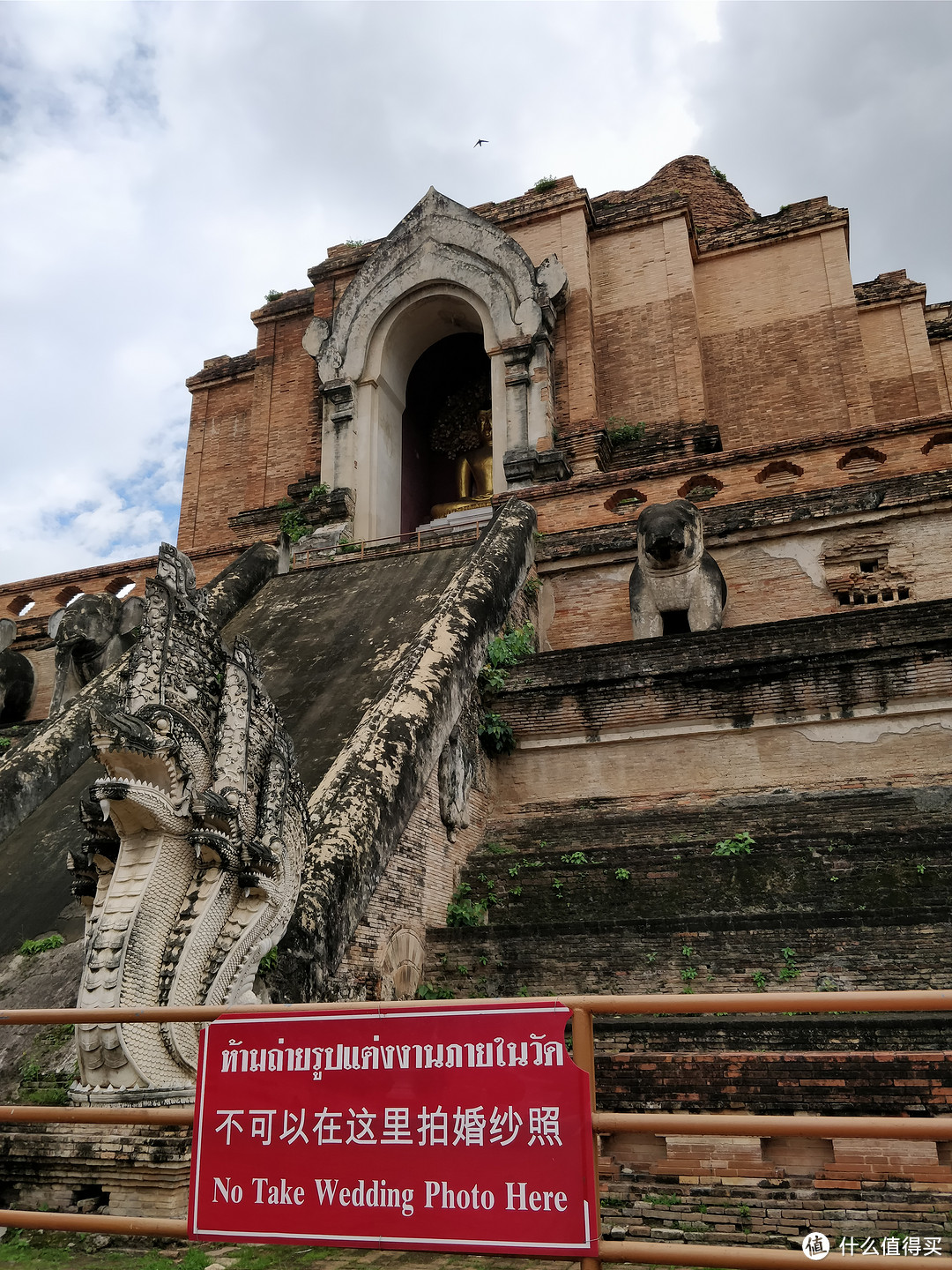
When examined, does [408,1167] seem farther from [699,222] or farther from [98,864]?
[699,222]

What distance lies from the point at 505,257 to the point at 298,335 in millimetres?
4332

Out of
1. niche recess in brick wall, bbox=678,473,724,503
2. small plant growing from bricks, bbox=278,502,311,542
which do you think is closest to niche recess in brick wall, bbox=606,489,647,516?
niche recess in brick wall, bbox=678,473,724,503

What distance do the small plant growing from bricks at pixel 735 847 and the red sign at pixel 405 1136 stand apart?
4.01 meters

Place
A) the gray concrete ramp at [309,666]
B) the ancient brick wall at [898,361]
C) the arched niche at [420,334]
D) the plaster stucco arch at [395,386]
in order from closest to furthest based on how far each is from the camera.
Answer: the gray concrete ramp at [309,666]
the arched niche at [420,334]
the plaster stucco arch at [395,386]
the ancient brick wall at [898,361]

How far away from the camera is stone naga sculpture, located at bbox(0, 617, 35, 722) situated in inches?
504

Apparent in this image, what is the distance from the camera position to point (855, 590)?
9.70 m

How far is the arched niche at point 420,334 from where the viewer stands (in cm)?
1440

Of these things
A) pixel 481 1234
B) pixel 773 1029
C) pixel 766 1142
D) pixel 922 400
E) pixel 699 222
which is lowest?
pixel 481 1234

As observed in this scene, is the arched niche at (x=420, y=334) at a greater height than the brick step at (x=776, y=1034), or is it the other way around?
the arched niche at (x=420, y=334)

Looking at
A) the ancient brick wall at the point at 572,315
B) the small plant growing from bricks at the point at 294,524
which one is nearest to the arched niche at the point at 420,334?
the ancient brick wall at the point at 572,315

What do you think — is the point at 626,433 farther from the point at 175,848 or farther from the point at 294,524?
the point at 175,848

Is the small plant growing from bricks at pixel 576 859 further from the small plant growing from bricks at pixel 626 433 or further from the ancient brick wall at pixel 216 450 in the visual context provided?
the ancient brick wall at pixel 216 450

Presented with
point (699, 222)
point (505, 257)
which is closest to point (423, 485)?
point (505, 257)

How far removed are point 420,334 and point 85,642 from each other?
7889 millimetres
